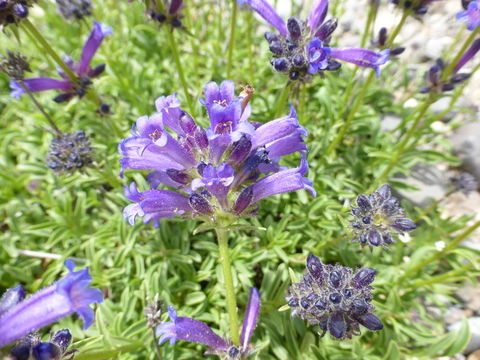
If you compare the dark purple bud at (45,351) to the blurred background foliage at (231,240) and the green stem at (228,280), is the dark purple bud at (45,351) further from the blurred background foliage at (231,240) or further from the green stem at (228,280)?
the green stem at (228,280)

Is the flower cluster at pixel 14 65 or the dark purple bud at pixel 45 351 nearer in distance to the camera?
the dark purple bud at pixel 45 351

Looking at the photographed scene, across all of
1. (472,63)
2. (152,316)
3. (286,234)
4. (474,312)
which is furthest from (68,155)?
(472,63)

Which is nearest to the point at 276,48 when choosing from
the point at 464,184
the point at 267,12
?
the point at 267,12

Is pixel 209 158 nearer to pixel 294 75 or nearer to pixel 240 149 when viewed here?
pixel 240 149

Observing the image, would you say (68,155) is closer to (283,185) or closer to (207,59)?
(283,185)

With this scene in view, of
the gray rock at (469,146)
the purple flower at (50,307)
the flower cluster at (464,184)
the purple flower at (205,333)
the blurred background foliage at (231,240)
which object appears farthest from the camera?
the gray rock at (469,146)

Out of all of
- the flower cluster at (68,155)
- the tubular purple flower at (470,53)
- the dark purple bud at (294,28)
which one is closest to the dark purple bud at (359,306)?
the dark purple bud at (294,28)
